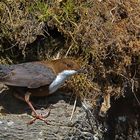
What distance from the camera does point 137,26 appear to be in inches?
213

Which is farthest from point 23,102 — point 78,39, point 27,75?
point 78,39

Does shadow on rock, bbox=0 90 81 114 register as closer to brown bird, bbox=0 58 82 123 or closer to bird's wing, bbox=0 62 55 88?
brown bird, bbox=0 58 82 123

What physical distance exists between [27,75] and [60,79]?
0.93ft

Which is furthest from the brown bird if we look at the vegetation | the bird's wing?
the vegetation

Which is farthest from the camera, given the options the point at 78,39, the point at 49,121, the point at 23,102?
the point at 78,39

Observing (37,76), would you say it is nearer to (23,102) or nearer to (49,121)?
(23,102)

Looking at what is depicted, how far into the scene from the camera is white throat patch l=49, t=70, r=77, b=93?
15.4 ft

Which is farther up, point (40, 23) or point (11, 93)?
point (40, 23)

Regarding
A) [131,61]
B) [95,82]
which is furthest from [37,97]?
[131,61]

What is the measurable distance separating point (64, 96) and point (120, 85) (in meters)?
0.65

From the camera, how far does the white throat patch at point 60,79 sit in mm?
4691

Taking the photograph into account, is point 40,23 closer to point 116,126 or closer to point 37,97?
point 37,97

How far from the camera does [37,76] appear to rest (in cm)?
468

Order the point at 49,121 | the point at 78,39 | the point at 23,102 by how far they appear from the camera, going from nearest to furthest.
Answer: the point at 49,121, the point at 23,102, the point at 78,39
